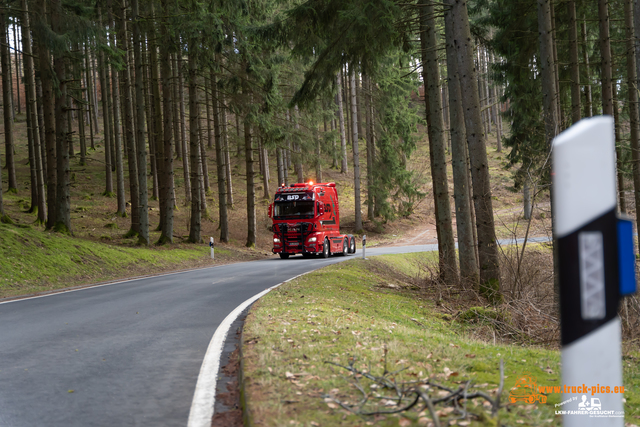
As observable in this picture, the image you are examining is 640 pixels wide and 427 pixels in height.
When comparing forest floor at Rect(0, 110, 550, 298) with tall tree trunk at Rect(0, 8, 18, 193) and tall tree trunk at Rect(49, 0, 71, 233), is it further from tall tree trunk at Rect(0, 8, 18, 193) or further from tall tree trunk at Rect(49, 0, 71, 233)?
tall tree trunk at Rect(0, 8, 18, 193)

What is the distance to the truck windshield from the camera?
26328 mm

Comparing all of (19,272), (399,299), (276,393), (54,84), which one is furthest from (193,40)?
(276,393)

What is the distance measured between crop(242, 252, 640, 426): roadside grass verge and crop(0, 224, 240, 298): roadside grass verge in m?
8.71

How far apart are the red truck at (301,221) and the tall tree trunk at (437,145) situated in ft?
38.4

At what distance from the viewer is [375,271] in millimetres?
19281

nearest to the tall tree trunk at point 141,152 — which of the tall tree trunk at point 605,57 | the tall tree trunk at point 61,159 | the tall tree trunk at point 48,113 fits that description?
the tall tree trunk at point 61,159

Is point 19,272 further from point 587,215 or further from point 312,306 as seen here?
point 587,215

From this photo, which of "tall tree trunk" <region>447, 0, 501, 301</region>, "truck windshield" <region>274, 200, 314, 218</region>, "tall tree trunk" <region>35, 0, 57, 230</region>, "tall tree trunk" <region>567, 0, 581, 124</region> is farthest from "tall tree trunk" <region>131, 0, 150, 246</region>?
"tall tree trunk" <region>567, 0, 581, 124</region>

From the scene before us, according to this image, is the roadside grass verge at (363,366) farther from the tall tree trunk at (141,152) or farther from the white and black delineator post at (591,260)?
the tall tree trunk at (141,152)

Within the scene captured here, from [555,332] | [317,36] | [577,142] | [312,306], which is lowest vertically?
[555,332]

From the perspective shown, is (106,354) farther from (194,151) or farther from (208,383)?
(194,151)

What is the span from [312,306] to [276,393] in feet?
17.3

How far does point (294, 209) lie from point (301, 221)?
2.45 feet

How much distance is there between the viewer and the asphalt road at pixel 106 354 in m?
4.71
